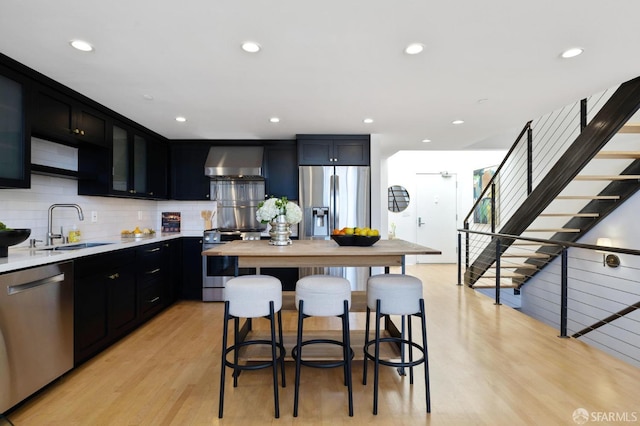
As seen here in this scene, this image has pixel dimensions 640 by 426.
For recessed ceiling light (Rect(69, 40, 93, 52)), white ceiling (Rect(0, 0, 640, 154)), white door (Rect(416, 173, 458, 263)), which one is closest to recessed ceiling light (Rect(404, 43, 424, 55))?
white ceiling (Rect(0, 0, 640, 154))

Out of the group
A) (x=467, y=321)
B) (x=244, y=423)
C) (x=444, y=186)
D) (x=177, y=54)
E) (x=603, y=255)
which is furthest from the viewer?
(x=444, y=186)

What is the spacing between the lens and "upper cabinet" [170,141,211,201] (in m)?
4.89

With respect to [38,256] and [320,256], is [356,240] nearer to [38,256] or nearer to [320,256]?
[320,256]

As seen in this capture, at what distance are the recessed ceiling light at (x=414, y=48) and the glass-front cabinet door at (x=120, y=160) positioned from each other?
3155 mm

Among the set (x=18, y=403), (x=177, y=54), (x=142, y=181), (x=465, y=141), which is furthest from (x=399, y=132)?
(x=18, y=403)

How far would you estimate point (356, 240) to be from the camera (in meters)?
2.56

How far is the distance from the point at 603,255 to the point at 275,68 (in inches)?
178

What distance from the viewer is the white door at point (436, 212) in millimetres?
7828

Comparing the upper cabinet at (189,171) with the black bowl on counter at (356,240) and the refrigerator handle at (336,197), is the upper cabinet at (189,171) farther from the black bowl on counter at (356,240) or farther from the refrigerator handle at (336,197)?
the black bowl on counter at (356,240)

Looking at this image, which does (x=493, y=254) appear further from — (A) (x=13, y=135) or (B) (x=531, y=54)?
(A) (x=13, y=135)

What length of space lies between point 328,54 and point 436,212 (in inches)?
249

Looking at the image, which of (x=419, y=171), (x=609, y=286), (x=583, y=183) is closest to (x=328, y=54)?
(x=583, y=183)

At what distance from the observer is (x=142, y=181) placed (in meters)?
4.23

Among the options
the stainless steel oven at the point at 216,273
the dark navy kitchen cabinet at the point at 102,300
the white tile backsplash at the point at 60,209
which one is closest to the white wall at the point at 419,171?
the stainless steel oven at the point at 216,273
